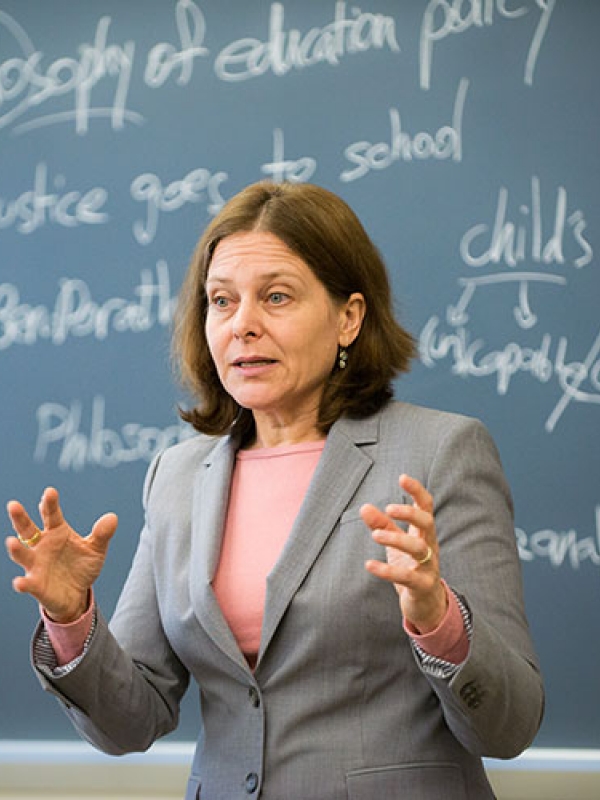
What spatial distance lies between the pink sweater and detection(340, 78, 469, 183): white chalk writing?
1.13 m

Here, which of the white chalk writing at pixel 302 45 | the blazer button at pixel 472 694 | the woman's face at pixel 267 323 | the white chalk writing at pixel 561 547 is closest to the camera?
the blazer button at pixel 472 694

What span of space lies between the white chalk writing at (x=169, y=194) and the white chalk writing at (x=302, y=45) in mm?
252

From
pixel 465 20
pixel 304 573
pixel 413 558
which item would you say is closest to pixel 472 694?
pixel 413 558

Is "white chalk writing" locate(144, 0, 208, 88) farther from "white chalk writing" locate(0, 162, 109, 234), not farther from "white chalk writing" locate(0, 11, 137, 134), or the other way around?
"white chalk writing" locate(0, 162, 109, 234)

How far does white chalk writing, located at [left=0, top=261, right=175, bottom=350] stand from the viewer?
269 cm

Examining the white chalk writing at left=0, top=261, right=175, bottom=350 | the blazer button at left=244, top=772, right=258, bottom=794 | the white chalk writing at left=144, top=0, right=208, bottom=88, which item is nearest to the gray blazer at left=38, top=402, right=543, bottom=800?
the blazer button at left=244, top=772, right=258, bottom=794

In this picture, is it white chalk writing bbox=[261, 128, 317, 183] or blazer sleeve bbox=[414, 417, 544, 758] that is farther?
white chalk writing bbox=[261, 128, 317, 183]

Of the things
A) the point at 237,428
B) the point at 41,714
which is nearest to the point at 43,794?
the point at 41,714

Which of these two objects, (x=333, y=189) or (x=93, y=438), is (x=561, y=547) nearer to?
(x=333, y=189)

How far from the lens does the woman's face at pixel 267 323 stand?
1597 mm

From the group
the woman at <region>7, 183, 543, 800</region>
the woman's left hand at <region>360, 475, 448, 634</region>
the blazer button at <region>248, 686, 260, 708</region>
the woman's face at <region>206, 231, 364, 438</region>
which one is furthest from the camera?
the woman's face at <region>206, 231, 364, 438</region>

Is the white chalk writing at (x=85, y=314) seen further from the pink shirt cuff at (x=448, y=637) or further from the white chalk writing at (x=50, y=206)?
the pink shirt cuff at (x=448, y=637)

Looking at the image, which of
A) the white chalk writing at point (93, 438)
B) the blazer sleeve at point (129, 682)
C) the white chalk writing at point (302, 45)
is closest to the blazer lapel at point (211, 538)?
the blazer sleeve at point (129, 682)

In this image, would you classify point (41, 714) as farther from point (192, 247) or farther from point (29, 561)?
point (29, 561)
